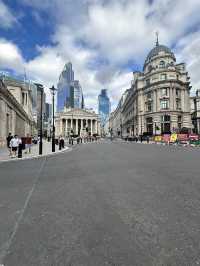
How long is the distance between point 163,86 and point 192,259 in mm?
78696

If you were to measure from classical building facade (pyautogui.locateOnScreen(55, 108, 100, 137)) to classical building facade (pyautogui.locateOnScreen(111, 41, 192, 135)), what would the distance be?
6802 cm

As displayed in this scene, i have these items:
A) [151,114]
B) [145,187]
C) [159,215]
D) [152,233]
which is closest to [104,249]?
[152,233]

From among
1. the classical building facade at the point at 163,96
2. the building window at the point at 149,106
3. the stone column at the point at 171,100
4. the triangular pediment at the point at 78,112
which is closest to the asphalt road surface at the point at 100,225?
the classical building facade at the point at 163,96

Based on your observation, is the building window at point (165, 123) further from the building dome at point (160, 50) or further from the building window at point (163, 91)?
the building dome at point (160, 50)

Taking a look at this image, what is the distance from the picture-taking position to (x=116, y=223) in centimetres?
393

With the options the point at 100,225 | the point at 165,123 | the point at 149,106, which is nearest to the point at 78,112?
the point at 149,106

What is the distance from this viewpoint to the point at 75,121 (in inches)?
5989

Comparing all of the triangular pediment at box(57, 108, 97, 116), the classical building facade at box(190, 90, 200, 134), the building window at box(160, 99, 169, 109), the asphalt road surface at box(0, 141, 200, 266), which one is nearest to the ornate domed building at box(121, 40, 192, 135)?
the building window at box(160, 99, 169, 109)

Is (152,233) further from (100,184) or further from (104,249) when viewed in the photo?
(100,184)

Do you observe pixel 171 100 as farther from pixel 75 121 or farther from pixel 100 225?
Result: pixel 75 121

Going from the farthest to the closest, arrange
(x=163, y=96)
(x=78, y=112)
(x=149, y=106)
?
(x=78, y=112)
(x=149, y=106)
(x=163, y=96)

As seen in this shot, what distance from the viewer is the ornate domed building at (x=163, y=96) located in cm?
7412

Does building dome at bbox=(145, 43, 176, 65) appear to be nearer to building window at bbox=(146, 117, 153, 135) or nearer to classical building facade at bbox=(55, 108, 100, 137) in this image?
building window at bbox=(146, 117, 153, 135)

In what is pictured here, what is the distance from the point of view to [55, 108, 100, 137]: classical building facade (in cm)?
14800
